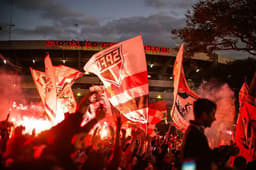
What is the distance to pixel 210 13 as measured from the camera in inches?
351

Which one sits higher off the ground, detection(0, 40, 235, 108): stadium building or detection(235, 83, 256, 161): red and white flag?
detection(0, 40, 235, 108): stadium building

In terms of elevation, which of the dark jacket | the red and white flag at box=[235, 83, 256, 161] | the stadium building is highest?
the stadium building

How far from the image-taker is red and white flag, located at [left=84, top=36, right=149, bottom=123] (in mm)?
6324

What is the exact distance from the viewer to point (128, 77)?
6.59m

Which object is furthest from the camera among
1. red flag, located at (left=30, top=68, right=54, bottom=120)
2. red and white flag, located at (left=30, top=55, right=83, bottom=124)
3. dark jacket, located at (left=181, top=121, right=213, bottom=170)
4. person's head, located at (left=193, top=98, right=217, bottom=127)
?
red and white flag, located at (left=30, top=55, right=83, bottom=124)

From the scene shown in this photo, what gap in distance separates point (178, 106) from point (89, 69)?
9.32 feet

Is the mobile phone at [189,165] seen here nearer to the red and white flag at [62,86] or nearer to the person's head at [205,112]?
the person's head at [205,112]

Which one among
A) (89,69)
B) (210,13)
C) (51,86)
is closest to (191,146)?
(89,69)

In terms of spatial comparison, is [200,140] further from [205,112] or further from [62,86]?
[62,86]

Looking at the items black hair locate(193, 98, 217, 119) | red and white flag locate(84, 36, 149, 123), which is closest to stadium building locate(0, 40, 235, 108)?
red and white flag locate(84, 36, 149, 123)

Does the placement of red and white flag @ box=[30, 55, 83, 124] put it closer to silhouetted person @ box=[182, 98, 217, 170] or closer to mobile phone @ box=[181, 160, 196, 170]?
silhouetted person @ box=[182, 98, 217, 170]

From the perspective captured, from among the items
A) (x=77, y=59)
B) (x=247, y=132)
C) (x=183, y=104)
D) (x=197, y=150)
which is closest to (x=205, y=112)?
(x=197, y=150)

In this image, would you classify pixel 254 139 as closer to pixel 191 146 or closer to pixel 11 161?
pixel 191 146

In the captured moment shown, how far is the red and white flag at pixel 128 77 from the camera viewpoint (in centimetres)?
632
